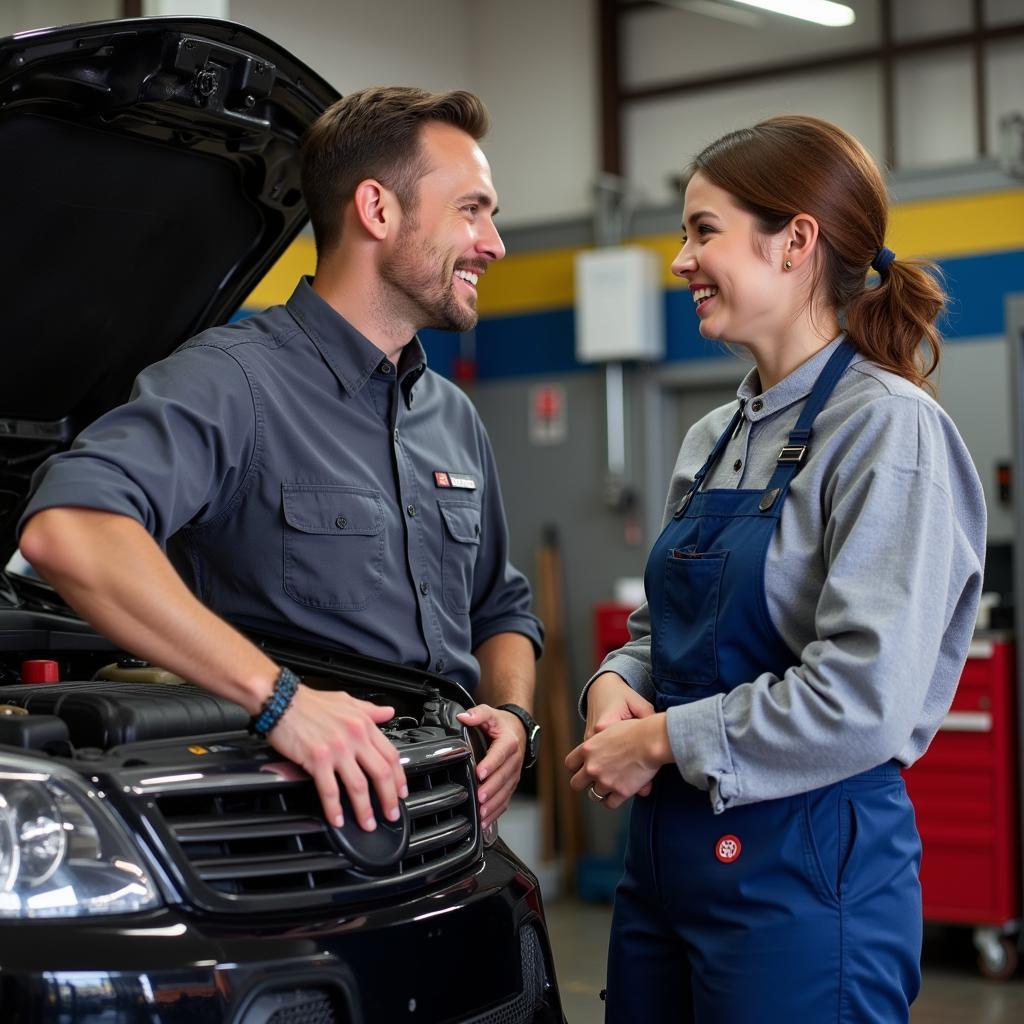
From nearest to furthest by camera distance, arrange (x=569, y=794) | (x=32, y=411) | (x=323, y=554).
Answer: (x=323, y=554), (x=32, y=411), (x=569, y=794)

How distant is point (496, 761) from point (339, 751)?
40 centimetres

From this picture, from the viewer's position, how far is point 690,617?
1557 millimetres

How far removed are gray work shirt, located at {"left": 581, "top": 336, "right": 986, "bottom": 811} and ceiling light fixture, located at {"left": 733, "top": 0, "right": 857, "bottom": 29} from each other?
13.3 feet

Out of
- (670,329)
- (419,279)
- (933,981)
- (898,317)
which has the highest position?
(670,329)

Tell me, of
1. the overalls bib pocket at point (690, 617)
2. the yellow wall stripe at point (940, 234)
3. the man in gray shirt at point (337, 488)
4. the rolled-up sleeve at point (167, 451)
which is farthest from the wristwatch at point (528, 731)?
the yellow wall stripe at point (940, 234)

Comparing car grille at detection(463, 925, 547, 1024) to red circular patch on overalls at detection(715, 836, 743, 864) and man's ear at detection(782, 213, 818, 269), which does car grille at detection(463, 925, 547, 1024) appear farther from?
man's ear at detection(782, 213, 818, 269)

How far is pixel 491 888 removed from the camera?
5.35 ft

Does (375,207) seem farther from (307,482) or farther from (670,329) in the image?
(670,329)

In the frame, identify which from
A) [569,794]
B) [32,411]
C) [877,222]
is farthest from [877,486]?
[569,794]

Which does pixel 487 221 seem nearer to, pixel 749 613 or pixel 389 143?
pixel 389 143

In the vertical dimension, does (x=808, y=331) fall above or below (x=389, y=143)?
below

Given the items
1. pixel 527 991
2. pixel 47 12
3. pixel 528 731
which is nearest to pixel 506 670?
pixel 528 731

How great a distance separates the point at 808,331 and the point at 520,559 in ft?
15.2

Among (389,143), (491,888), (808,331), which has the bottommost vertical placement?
(491,888)
